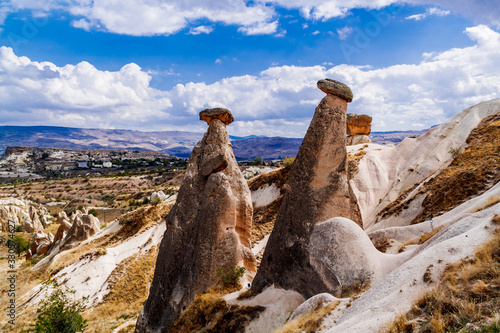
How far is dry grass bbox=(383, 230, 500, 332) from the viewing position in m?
4.00

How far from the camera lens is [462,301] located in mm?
4363

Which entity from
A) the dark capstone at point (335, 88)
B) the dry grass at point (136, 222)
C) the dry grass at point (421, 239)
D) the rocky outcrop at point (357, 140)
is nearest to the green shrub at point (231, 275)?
the dry grass at point (421, 239)

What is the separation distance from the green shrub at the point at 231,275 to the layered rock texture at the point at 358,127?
94.4 ft

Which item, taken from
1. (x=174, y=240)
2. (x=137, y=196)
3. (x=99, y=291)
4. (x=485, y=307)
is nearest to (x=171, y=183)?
(x=137, y=196)

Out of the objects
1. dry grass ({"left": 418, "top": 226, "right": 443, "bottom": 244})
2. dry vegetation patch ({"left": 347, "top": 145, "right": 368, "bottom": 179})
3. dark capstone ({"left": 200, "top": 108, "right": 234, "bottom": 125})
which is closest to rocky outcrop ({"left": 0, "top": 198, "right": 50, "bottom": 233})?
dark capstone ({"left": 200, "top": 108, "right": 234, "bottom": 125})

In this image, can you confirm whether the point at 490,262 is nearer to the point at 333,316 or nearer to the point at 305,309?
the point at 333,316

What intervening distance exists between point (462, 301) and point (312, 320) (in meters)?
2.91

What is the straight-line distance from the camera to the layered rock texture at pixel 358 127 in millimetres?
35719

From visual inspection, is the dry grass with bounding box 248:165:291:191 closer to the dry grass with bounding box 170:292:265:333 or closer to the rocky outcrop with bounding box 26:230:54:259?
the dry grass with bounding box 170:292:265:333

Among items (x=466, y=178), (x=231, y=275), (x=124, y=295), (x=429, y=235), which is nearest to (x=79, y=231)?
(x=124, y=295)

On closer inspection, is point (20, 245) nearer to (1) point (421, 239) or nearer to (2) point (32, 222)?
(2) point (32, 222)

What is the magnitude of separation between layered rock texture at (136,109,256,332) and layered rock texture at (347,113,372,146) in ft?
85.3

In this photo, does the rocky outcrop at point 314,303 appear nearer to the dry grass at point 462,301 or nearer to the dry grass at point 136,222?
the dry grass at point 462,301

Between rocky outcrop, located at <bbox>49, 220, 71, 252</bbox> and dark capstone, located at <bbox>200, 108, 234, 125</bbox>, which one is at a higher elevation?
dark capstone, located at <bbox>200, 108, 234, 125</bbox>
